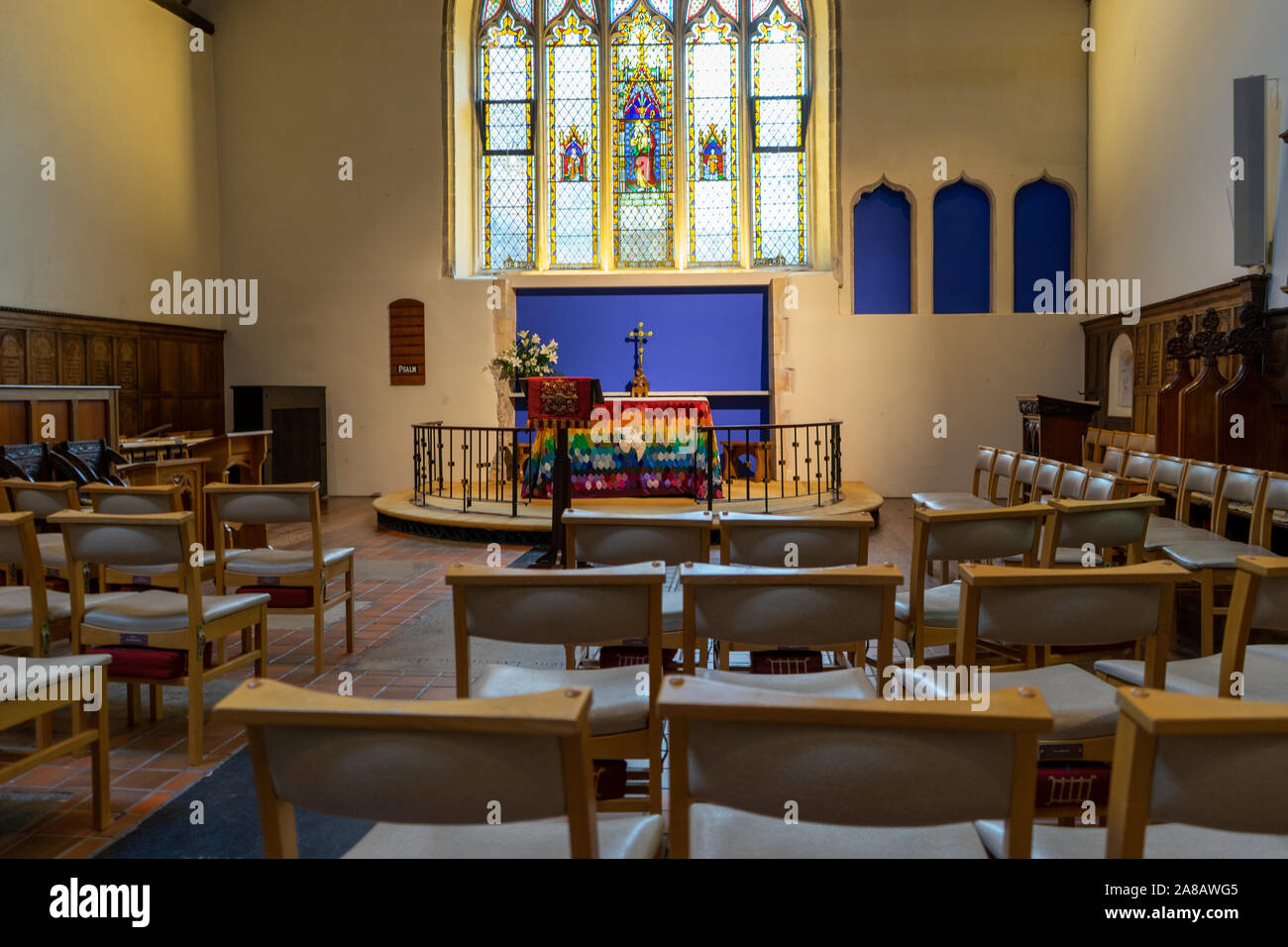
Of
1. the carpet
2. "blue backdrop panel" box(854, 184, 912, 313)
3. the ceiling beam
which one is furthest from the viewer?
"blue backdrop panel" box(854, 184, 912, 313)

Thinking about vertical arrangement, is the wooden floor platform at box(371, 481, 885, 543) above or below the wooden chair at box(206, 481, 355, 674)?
below

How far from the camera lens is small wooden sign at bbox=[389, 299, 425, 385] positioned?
11.5 metres

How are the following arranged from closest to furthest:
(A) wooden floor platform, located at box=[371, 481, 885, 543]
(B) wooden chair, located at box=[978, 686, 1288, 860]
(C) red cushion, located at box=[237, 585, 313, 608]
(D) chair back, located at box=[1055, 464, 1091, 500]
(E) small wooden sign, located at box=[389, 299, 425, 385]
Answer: (B) wooden chair, located at box=[978, 686, 1288, 860] → (C) red cushion, located at box=[237, 585, 313, 608] → (D) chair back, located at box=[1055, 464, 1091, 500] → (A) wooden floor platform, located at box=[371, 481, 885, 543] → (E) small wooden sign, located at box=[389, 299, 425, 385]

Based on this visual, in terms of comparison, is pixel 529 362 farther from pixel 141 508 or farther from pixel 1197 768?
pixel 1197 768

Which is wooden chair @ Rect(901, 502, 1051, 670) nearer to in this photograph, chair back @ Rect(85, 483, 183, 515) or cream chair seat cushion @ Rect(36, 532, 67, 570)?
chair back @ Rect(85, 483, 183, 515)

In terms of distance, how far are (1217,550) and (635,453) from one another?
16.5 ft

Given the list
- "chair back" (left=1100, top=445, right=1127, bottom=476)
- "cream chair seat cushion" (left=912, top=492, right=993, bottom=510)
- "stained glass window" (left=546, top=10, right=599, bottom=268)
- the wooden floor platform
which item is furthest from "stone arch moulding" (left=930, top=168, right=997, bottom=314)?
"cream chair seat cushion" (left=912, top=492, right=993, bottom=510)

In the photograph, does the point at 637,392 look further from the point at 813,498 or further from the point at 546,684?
the point at 546,684

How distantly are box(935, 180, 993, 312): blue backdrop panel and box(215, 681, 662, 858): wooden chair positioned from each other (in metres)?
10.7

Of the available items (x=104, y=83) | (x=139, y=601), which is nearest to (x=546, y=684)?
(x=139, y=601)

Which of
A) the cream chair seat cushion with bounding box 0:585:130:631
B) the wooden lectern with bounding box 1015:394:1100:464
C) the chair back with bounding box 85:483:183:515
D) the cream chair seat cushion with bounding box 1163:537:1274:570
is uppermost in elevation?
the wooden lectern with bounding box 1015:394:1100:464

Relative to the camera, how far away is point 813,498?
29.0 ft

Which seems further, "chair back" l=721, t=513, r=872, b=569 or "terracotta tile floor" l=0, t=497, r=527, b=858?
"chair back" l=721, t=513, r=872, b=569
